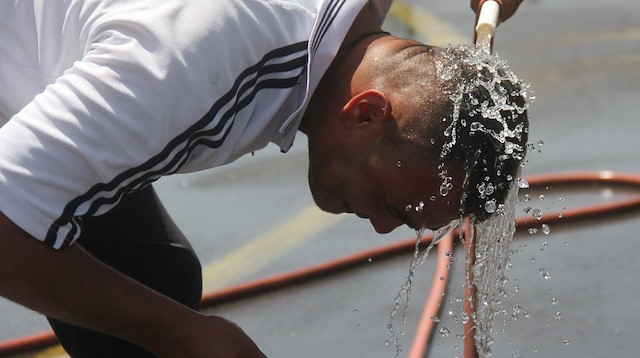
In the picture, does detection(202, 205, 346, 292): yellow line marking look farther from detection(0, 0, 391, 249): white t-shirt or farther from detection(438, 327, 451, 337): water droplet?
detection(0, 0, 391, 249): white t-shirt

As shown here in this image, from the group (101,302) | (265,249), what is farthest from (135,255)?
(265,249)

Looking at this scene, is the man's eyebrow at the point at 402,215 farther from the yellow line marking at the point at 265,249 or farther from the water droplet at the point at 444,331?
the yellow line marking at the point at 265,249

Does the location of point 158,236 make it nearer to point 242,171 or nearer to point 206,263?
point 206,263

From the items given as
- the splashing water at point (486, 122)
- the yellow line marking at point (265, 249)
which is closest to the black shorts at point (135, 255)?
the splashing water at point (486, 122)

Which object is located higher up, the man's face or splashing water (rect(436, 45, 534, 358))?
splashing water (rect(436, 45, 534, 358))

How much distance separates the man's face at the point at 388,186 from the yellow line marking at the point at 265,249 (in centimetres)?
184

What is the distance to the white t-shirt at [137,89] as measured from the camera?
177cm

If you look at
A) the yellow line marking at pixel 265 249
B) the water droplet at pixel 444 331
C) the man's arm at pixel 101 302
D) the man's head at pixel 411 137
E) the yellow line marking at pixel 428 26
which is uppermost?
the man's head at pixel 411 137

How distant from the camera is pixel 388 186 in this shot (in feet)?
7.02

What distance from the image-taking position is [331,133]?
2.17 meters

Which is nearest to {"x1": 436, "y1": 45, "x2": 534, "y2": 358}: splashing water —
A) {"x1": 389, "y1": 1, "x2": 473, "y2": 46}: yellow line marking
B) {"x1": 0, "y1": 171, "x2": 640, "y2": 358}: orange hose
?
{"x1": 0, "y1": 171, "x2": 640, "y2": 358}: orange hose

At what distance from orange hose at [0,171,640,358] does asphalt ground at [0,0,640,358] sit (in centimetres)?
4

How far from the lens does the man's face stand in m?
2.11

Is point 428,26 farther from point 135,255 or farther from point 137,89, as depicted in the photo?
point 137,89
